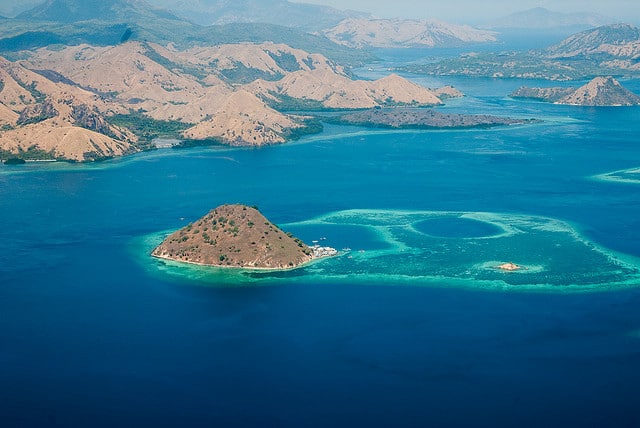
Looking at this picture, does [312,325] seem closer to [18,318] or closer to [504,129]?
[18,318]

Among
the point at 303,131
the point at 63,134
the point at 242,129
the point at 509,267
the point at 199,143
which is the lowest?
the point at 509,267

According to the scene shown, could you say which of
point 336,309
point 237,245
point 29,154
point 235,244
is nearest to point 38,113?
point 29,154

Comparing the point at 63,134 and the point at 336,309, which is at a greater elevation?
the point at 63,134

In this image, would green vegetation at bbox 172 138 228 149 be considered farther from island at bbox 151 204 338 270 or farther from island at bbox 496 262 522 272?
island at bbox 496 262 522 272

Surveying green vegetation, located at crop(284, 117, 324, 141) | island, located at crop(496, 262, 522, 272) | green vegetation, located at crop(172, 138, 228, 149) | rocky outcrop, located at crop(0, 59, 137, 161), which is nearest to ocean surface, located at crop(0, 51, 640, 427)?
island, located at crop(496, 262, 522, 272)

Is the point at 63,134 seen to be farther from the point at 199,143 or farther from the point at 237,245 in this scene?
the point at 237,245
